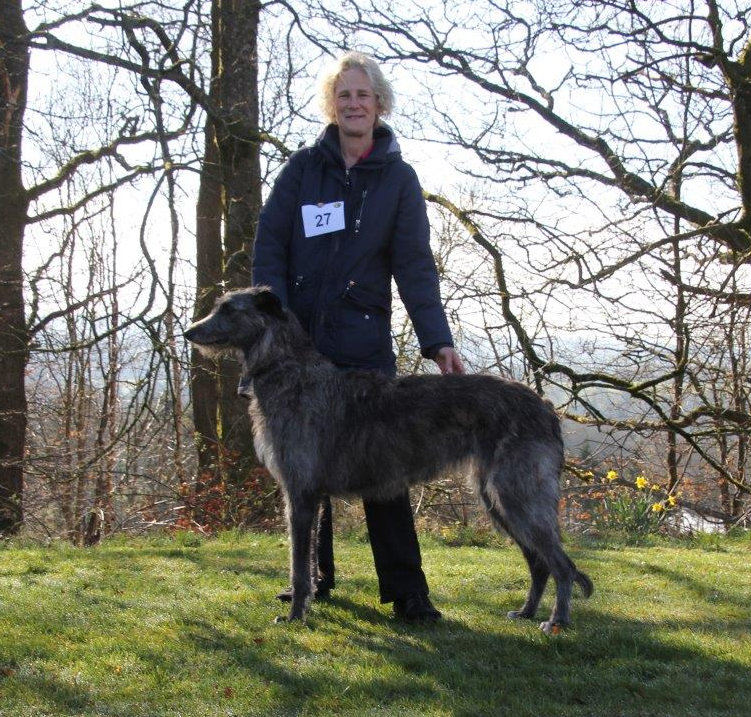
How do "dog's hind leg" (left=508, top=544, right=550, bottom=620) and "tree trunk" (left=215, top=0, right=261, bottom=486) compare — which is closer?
"dog's hind leg" (left=508, top=544, right=550, bottom=620)

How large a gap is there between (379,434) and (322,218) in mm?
1141

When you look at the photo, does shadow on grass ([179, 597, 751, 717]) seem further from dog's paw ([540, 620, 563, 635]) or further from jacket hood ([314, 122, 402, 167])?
jacket hood ([314, 122, 402, 167])

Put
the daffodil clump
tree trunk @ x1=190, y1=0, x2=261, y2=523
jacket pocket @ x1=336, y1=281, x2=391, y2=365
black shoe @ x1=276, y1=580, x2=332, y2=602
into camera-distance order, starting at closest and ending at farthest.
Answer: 1. jacket pocket @ x1=336, y1=281, x2=391, y2=365
2. black shoe @ x1=276, y1=580, x2=332, y2=602
3. the daffodil clump
4. tree trunk @ x1=190, y1=0, x2=261, y2=523

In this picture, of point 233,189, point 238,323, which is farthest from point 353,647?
point 233,189

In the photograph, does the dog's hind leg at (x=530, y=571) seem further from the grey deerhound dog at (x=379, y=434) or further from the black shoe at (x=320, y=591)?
the black shoe at (x=320, y=591)

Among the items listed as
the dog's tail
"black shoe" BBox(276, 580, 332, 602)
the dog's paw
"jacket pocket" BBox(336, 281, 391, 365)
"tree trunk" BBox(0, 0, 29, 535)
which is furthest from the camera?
"tree trunk" BBox(0, 0, 29, 535)

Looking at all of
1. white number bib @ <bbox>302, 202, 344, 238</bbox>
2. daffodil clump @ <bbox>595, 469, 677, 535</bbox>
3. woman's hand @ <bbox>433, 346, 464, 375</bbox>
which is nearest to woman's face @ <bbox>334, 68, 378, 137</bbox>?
white number bib @ <bbox>302, 202, 344, 238</bbox>

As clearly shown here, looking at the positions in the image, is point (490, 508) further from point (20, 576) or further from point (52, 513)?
point (52, 513)

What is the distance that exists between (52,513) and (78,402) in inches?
95.7

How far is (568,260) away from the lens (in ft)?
28.1

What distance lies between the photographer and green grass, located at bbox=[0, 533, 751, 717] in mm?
3229

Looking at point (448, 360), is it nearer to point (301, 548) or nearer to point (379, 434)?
point (379, 434)

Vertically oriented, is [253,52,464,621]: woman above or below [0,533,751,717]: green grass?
above

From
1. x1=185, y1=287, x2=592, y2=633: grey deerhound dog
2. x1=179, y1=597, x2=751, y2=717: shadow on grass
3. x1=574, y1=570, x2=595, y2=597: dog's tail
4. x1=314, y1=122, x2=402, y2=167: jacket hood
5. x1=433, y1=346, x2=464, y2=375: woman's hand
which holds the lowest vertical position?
x1=179, y1=597, x2=751, y2=717: shadow on grass
